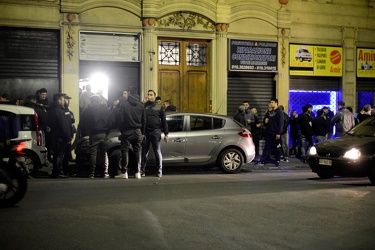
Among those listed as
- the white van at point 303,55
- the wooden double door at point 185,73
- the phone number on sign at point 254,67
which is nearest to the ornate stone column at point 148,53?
the wooden double door at point 185,73

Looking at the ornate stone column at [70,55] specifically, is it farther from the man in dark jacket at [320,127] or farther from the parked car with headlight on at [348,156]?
the parked car with headlight on at [348,156]

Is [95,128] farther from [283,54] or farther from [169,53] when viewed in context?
[283,54]

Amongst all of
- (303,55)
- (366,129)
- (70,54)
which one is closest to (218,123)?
(366,129)

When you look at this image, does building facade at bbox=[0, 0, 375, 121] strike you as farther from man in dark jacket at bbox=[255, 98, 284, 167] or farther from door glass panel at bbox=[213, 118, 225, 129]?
door glass panel at bbox=[213, 118, 225, 129]

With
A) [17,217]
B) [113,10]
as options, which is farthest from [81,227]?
[113,10]

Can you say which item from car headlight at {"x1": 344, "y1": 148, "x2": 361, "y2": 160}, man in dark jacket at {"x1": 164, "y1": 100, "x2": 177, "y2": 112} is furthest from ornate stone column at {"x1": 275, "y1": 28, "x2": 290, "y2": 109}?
car headlight at {"x1": 344, "y1": 148, "x2": 361, "y2": 160}

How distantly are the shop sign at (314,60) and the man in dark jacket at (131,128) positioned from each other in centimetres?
964

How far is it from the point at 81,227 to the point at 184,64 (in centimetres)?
1297

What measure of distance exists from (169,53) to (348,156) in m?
9.04

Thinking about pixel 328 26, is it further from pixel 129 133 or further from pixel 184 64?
pixel 129 133

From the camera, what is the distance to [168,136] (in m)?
14.2

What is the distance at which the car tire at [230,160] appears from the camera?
14.6 meters

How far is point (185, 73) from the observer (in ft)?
65.2

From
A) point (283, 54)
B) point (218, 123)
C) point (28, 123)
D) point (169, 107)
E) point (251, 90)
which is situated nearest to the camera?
point (28, 123)
